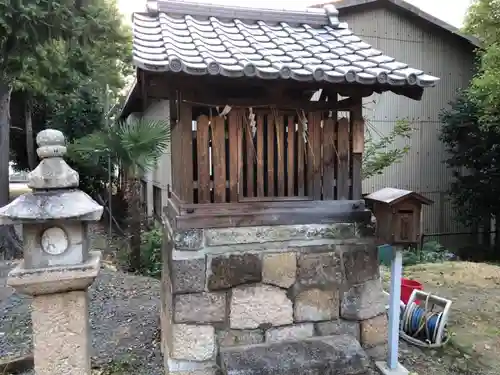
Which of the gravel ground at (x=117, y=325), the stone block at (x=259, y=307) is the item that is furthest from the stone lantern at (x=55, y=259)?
the gravel ground at (x=117, y=325)

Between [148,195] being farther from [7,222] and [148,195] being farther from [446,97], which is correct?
[7,222]

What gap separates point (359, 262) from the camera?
3764 mm

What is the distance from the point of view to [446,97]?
39.4ft

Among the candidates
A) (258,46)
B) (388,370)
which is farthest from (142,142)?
(388,370)

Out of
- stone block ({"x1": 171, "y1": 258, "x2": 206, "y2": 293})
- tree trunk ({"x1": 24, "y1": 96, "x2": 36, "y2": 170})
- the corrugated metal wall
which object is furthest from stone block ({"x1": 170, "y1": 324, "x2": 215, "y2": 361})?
tree trunk ({"x1": 24, "y1": 96, "x2": 36, "y2": 170})

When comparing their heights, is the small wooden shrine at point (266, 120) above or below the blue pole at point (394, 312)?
above

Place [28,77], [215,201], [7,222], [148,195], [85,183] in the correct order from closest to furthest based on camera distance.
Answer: [7,222] → [215,201] → [28,77] → [85,183] → [148,195]

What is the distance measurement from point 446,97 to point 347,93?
386 inches

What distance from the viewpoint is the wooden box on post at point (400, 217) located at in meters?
3.71

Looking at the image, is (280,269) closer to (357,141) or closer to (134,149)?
(357,141)

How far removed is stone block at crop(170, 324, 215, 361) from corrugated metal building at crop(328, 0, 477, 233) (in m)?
8.47

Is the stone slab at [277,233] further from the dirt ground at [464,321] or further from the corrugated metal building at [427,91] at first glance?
the corrugated metal building at [427,91]

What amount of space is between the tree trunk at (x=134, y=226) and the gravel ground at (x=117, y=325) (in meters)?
0.77

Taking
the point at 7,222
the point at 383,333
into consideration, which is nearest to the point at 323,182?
the point at 383,333
